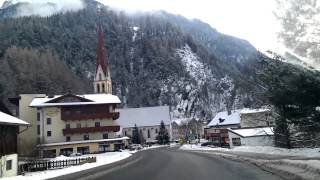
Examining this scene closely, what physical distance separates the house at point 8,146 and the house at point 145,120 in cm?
12957

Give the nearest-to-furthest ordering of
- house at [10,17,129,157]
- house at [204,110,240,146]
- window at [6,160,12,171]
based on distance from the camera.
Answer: window at [6,160,12,171] < house at [10,17,129,157] < house at [204,110,240,146]

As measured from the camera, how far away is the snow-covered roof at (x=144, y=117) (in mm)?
179625

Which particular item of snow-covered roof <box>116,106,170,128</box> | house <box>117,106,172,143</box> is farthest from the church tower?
snow-covered roof <box>116,106,170,128</box>

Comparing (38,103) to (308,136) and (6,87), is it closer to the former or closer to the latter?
(6,87)

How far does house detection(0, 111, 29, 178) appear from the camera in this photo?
41.6m

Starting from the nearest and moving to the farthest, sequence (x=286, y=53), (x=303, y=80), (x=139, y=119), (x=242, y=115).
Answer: (x=286, y=53) < (x=303, y=80) < (x=242, y=115) < (x=139, y=119)

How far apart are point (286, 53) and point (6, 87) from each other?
116 meters

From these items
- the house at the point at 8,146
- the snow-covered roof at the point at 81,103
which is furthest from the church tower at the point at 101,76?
the house at the point at 8,146

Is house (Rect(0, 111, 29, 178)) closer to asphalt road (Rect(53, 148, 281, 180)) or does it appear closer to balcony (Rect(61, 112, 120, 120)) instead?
asphalt road (Rect(53, 148, 281, 180))

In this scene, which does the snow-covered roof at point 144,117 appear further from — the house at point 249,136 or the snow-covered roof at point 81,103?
the house at point 249,136

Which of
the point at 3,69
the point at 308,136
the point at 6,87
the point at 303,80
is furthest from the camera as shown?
the point at 3,69

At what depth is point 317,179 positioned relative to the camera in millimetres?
17047

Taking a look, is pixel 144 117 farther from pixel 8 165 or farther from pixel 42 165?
pixel 8 165

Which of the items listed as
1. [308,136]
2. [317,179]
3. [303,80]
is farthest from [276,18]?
[308,136]
